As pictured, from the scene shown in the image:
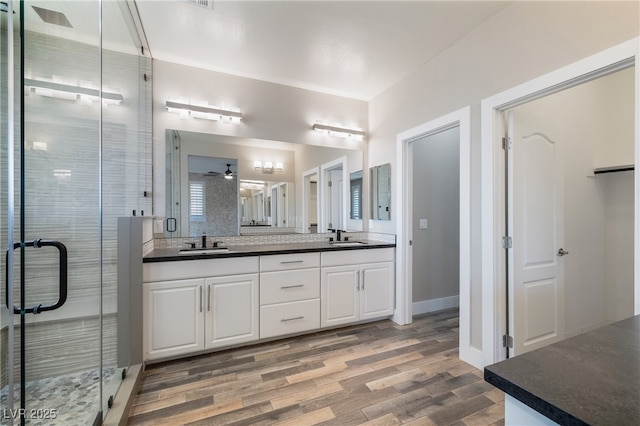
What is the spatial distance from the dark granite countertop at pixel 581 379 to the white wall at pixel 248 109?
9.16 ft

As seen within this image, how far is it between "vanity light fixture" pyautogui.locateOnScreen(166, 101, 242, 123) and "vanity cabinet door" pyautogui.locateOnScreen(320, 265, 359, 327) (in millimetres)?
1803

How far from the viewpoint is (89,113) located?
1575 mm

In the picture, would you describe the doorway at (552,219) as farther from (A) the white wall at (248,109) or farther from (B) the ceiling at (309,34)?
(A) the white wall at (248,109)

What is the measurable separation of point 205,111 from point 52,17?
129cm

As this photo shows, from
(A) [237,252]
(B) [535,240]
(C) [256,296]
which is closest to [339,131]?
(A) [237,252]

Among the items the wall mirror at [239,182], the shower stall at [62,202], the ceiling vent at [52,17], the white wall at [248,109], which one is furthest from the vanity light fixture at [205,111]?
the ceiling vent at [52,17]

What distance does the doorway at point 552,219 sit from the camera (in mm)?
2000

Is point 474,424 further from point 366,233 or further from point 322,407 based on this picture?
point 366,233

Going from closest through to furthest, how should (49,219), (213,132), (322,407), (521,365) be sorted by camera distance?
(521,365), (49,219), (322,407), (213,132)

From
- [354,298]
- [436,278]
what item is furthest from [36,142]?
[436,278]

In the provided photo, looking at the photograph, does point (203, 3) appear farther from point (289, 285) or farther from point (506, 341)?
point (506, 341)

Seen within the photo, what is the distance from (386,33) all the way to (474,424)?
275cm

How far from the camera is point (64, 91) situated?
1457 mm

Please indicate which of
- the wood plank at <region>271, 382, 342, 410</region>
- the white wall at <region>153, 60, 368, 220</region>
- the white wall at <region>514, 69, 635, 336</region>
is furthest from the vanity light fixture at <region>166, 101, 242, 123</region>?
the white wall at <region>514, 69, 635, 336</region>
